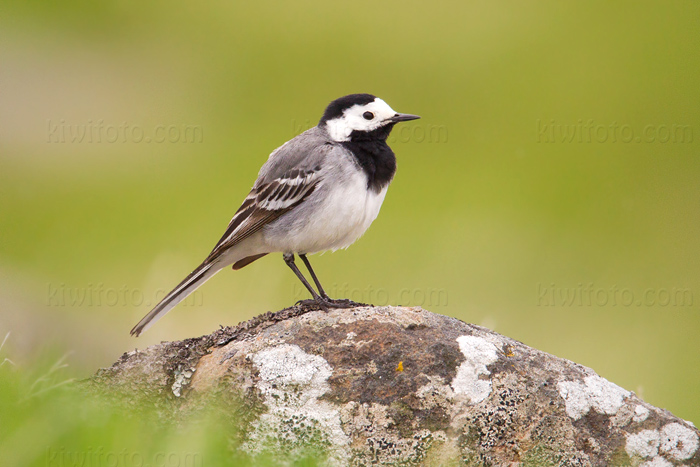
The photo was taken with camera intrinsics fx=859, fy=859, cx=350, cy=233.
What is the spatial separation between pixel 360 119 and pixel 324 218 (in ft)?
3.48

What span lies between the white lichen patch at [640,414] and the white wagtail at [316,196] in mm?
2530

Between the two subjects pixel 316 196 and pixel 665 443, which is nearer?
pixel 665 443

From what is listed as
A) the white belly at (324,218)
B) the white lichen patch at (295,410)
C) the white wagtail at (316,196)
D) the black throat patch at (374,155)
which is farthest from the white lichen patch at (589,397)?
the black throat patch at (374,155)

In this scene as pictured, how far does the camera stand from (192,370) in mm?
5566

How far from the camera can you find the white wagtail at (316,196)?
721 centimetres

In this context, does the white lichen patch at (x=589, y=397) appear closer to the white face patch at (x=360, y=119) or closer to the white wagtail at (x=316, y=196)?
the white wagtail at (x=316, y=196)

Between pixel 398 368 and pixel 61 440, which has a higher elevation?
pixel 398 368

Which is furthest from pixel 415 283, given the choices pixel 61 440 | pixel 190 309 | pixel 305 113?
pixel 61 440

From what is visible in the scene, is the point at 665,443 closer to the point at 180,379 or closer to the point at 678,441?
the point at 678,441

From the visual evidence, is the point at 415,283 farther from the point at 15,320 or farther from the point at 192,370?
the point at 192,370

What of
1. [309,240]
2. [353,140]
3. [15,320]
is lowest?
[15,320]

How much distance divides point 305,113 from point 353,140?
1586 centimetres

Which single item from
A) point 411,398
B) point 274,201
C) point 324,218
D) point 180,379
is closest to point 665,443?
point 411,398

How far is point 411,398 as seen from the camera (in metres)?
5.02
